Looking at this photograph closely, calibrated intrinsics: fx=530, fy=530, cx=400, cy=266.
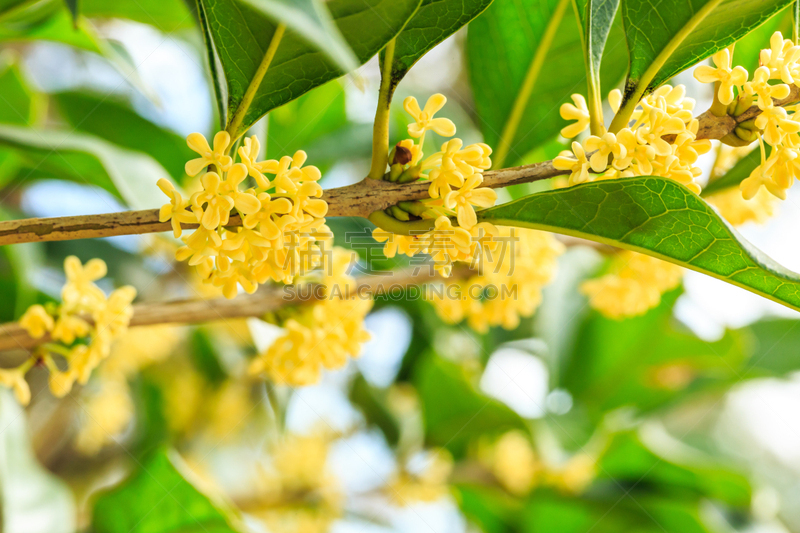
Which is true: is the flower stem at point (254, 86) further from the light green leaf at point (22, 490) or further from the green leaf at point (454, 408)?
the green leaf at point (454, 408)

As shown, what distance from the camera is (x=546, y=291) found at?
5.33 ft

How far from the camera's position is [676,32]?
0.57m

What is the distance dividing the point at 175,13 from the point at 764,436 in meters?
4.58

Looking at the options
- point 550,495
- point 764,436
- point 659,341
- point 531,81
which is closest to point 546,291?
point 659,341

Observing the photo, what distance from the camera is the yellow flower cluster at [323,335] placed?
801mm

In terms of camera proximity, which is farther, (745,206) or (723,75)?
(745,206)

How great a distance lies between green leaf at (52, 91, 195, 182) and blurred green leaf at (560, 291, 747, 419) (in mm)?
1374


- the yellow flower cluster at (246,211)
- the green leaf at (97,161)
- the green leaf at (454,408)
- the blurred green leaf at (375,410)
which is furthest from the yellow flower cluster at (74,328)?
the blurred green leaf at (375,410)

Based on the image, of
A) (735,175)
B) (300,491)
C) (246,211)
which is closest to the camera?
(246,211)

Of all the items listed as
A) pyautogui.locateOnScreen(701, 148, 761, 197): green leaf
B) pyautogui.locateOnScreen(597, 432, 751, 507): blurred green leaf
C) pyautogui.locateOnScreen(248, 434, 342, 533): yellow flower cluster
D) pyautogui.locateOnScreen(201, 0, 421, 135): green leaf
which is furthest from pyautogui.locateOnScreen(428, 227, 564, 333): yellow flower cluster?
pyautogui.locateOnScreen(248, 434, 342, 533): yellow flower cluster

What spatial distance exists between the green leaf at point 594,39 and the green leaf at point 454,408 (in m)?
1.08

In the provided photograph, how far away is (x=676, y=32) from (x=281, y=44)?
42 cm

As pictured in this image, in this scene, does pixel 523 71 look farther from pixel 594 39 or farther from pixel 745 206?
pixel 745 206

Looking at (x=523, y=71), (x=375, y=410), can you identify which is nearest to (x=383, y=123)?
(x=523, y=71)
